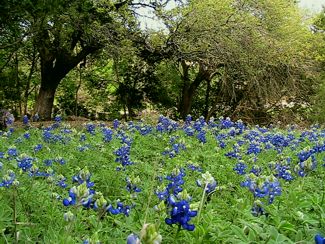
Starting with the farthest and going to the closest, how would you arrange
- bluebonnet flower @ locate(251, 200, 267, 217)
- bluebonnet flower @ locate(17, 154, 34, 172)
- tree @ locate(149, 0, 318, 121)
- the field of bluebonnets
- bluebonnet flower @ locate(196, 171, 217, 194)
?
tree @ locate(149, 0, 318, 121)
bluebonnet flower @ locate(17, 154, 34, 172)
bluebonnet flower @ locate(251, 200, 267, 217)
bluebonnet flower @ locate(196, 171, 217, 194)
the field of bluebonnets

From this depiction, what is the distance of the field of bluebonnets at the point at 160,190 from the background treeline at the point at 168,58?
3.59m

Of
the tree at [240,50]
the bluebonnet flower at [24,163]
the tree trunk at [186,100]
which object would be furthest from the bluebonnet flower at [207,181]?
the tree trunk at [186,100]

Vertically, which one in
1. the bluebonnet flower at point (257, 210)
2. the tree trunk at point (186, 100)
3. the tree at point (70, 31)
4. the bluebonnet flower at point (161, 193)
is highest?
the tree at point (70, 31)

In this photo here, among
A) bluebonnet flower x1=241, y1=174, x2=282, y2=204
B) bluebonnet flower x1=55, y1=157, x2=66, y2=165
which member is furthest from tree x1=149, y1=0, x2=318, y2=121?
bluebonnet flower x1=241, y1=174, x2=282, y2=204

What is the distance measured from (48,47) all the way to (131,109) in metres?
6.20

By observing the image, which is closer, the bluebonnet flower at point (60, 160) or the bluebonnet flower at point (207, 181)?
the bluebonnet flower at point (207, 181)

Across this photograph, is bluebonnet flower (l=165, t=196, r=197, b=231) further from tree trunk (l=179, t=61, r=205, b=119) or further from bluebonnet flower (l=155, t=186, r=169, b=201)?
tree trunk (l=179, t=61, r=205, b=119)

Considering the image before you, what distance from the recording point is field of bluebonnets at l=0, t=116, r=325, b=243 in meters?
2.24

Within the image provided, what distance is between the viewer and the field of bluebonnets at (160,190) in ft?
7.36

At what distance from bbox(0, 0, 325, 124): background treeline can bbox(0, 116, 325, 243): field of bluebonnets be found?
3.59 m

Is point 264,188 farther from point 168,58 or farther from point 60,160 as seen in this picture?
point 168,58

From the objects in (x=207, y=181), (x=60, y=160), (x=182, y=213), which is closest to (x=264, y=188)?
(x=207, y=181)

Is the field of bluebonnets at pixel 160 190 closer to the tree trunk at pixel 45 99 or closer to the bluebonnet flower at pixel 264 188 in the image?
the bluebonnet flower at pixel 264 188

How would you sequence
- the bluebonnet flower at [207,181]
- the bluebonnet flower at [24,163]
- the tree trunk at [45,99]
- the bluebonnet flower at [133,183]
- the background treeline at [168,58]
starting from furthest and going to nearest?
the tree trunk at [45,99]
the background treeline at [168,58]
the bluebonnet flower at [24,163]
the bluebonnet flower at [133,183]
the bluebonnet flower at [207,181]
